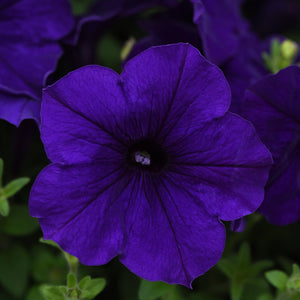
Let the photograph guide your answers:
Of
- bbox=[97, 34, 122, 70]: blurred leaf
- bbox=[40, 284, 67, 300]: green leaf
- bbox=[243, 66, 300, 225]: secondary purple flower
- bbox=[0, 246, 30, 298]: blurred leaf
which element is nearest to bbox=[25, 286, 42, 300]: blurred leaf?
bbox=[0, 246, 30, 298]: blurred leaf

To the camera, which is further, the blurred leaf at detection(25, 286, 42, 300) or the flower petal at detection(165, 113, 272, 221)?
the blurred leaf at detection(25, 286, 42, 300)

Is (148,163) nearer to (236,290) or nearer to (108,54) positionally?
(236,290)

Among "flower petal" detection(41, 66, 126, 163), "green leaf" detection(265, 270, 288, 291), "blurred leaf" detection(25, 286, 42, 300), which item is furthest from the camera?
"blurred leaf" detection(25, 286, 42, 300)

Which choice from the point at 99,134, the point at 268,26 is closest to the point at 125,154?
the point at 99,134

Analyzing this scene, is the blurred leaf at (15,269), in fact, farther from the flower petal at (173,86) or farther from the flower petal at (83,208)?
the flower petal at (173,86)

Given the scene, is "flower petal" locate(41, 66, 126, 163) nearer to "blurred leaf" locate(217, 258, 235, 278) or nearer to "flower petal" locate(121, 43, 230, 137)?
"flower petal" locate(121, 43, 230, 137)

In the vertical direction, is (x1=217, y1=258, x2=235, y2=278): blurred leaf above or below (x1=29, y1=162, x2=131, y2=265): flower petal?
below
